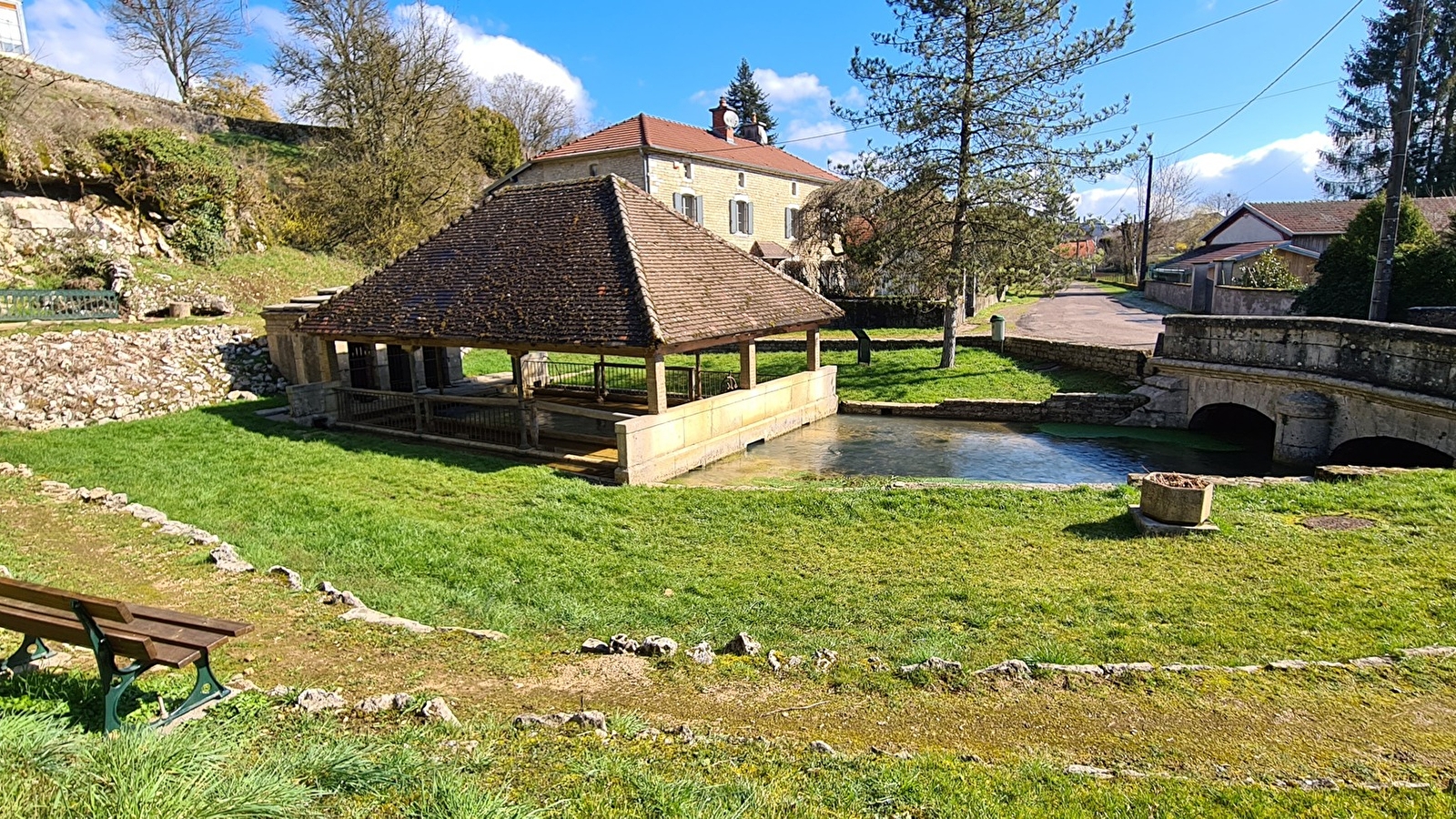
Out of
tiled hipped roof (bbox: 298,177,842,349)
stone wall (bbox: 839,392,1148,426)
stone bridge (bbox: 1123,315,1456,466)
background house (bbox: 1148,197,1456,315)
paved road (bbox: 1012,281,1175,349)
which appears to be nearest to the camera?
stone bridge (bbox: 1123,315,1456,466)

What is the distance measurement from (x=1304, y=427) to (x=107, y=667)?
16147 millimetres

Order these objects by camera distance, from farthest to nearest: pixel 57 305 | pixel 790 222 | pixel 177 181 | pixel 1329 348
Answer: pixel 790 222
pixel 177 181
pixel 57 305
pixel 1329 348

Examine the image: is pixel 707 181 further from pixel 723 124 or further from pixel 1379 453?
pixel 1379 453

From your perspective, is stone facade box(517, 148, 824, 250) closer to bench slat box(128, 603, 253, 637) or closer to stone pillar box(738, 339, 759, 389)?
stone pillar box(738, 339, 759, 389)

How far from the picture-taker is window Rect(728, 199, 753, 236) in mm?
37469

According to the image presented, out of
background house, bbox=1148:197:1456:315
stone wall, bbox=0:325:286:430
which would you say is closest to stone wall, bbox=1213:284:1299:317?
background house, bbox=1148:197:1456:315

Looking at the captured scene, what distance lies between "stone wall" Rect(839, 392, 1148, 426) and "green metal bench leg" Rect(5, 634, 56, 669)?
50.3 feet

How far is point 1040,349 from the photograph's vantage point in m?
21.1

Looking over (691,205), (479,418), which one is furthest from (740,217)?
(479,418)

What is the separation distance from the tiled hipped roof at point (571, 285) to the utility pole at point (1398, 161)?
1017 cm

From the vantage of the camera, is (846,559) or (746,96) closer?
(846,559)

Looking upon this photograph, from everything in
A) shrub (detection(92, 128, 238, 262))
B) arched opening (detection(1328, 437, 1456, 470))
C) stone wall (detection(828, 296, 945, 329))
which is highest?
shrub (detection(92, 128, 238, 262))

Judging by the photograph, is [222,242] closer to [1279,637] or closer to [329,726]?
[329,726]

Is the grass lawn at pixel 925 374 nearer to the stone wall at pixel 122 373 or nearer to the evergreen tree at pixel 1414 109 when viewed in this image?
the stone wall at pixel 122 373
